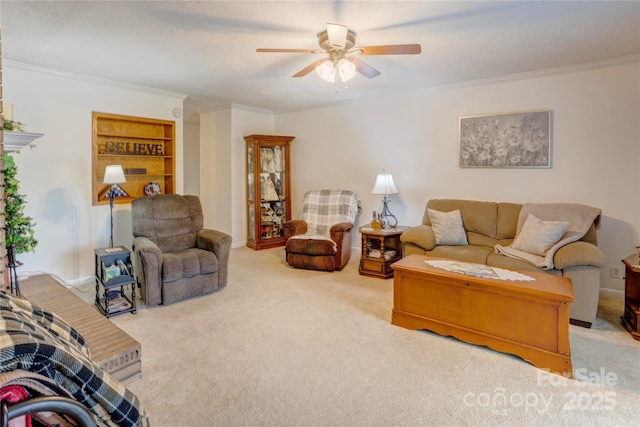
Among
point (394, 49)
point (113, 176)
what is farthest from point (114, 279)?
point (394, 49)

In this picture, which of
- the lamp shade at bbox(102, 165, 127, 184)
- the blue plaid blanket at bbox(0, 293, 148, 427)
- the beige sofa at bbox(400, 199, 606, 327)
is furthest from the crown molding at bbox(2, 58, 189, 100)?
the blue plaid blanket at bbox(0, 293, 148, 427)

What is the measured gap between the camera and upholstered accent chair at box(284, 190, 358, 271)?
432 cm

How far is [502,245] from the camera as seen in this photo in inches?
144

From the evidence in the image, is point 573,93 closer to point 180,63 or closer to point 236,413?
point 180,63

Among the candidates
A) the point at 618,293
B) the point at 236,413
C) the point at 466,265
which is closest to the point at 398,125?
the point at 466,265

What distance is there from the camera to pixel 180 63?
11.2ft

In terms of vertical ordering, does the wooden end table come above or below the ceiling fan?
below

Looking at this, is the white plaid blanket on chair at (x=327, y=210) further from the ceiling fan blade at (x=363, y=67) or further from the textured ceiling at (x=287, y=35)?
the ceiling fan blade at (x=363, y=67)

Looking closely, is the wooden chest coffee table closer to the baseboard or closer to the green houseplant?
the baseboard

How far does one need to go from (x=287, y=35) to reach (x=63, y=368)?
2701 millimetres

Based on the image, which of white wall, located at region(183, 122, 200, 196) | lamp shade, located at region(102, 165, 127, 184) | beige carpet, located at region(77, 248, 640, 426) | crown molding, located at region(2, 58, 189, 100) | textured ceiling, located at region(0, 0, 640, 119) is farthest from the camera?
white wall, located at region(183, 122, 200, 196)

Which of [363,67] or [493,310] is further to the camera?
[363,67]

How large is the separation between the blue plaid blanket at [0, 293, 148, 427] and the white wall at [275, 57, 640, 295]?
4.27 meters

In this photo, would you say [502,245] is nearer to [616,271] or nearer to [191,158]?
[616,271]
